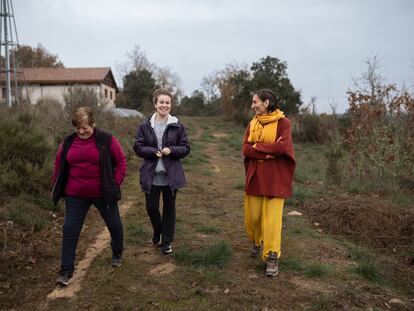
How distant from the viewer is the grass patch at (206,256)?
439cm

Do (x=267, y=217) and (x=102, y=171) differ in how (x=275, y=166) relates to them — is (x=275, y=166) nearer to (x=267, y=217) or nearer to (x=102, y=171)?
(x=267, y=217)

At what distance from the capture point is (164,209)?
4605mm

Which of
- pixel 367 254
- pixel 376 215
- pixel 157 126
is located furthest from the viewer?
pixel 376 215

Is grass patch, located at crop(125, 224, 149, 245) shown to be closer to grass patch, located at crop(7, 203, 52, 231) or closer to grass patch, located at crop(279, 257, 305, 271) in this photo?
grass patch, located at crop(7, 203, 52, 231)

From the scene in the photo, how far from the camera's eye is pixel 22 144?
6820mm

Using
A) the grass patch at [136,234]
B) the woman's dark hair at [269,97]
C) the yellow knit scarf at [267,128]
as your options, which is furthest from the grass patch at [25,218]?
the woman's dark hair at [269,97]

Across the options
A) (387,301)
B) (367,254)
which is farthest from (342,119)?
(387,301)

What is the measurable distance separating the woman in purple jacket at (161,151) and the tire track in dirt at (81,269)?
949mm

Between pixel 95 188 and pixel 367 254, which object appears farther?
pixel 367 254

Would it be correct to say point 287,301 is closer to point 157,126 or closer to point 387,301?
point 387,301

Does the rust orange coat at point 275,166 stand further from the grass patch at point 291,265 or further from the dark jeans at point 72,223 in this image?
the dark jeans at point 72,223

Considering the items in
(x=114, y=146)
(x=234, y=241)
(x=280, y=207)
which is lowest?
(x=234, y=241)

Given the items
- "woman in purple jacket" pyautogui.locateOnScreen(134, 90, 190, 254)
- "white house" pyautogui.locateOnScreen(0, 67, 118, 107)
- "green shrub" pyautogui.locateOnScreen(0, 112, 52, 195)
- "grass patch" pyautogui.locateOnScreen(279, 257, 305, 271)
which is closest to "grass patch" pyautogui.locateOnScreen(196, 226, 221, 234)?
"woman in purple jacket" pyautogui.locateOnScreen(134, 90, 190, 254)

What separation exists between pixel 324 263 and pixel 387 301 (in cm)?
99
